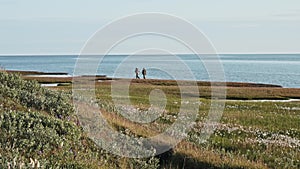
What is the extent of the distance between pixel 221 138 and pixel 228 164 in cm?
605

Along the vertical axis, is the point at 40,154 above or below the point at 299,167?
above

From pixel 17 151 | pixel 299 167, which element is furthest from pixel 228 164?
pixel 17 151

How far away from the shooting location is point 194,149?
14.4 m

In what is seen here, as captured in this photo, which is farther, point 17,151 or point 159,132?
point 159,132

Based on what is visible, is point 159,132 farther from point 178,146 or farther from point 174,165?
point 174,165

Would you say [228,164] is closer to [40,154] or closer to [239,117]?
[40,154]

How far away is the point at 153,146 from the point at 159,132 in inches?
98.7

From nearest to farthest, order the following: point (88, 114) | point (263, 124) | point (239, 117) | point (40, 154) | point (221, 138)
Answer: point (40, 154), point (88, 114), point (221, 138), point (263, 124), point (239, 117)

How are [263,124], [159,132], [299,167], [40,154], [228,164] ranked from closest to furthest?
[40,154], [228,164], [299,167], [159,132], [263,124]

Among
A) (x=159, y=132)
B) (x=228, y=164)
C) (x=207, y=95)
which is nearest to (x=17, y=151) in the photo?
(x=228, y=164)

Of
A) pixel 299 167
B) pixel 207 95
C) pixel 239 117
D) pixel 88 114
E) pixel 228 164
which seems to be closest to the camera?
pixel 228 164

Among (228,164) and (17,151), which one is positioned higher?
(17,151)

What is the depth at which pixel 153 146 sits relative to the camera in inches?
559

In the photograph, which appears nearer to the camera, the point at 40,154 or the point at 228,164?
the point at 40,154
